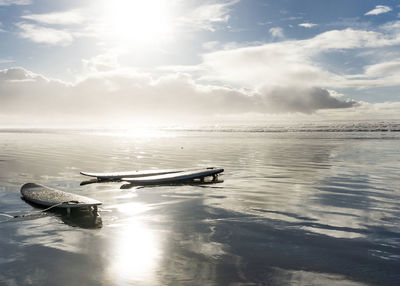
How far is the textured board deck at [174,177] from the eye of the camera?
60.8ft

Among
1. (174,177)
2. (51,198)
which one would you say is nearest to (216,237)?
(51,198)

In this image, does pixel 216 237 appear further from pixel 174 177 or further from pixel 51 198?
pixel 174 177

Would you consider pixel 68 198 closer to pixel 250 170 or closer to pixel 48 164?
pixel 250 170

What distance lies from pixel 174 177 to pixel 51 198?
7.06 metres

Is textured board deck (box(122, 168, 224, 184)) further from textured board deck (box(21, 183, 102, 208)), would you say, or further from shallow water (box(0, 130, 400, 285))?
textured board deck (box(21, 183, 102, 208))

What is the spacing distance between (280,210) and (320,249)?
382cm

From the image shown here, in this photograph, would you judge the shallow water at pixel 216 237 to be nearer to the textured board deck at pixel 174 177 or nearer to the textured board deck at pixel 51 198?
the textured board deck at pixel 51 198

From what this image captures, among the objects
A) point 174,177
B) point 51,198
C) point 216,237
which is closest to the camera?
point 216,237

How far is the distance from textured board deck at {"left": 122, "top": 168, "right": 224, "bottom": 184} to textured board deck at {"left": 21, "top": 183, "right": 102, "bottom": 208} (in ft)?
15.3

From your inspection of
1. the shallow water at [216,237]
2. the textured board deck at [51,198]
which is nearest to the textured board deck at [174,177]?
the shallow water at [216,237]

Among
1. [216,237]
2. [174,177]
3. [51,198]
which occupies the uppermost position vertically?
[174,177]

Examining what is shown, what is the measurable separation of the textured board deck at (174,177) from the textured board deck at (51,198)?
4653 millimetres

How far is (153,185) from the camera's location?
18500mm

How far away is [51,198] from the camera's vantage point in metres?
13.7
